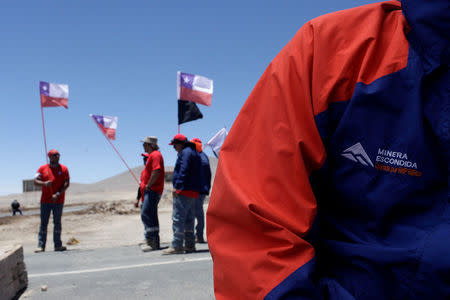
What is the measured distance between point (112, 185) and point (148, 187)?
80389 millimetres

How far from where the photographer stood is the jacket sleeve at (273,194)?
952 millimetres

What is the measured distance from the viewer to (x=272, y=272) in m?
0.95

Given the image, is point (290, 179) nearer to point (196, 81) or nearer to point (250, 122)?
point (250, 122)

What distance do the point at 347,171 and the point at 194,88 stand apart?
10.2m

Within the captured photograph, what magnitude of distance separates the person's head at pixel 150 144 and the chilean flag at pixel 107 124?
5.24m

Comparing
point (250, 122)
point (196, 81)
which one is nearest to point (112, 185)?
point (196, 81)

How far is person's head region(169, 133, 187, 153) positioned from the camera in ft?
23.2

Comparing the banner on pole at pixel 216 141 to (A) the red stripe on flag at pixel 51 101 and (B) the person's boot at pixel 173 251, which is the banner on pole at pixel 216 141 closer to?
(A) the red stripe on flag at pixel 51 101

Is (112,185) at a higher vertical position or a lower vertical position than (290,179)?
lower

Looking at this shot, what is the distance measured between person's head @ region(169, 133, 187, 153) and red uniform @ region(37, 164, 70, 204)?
2.96 meters

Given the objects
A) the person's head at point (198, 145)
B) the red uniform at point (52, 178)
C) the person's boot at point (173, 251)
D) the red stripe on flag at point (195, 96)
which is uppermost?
the red stripe on flag at point (195, 96)

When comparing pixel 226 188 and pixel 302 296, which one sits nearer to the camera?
pixel 302 296

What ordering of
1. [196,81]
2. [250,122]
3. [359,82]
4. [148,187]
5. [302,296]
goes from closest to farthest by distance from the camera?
[302,296] < [359,82] < [250,122] < [148,187] < [196,81]

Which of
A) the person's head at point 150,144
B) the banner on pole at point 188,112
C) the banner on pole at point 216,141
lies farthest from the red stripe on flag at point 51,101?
the person's head at point 150,144
